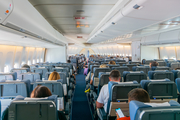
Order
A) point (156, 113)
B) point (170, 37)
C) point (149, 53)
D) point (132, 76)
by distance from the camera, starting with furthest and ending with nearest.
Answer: point (149, 53) → point (170, 37) → point (132, 76) → point (156, 113)

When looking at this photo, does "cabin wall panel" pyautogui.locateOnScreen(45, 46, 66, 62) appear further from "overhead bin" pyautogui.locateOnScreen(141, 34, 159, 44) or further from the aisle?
the aisle

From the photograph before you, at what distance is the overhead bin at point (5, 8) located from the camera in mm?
2291

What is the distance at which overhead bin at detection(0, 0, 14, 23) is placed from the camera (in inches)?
90.2

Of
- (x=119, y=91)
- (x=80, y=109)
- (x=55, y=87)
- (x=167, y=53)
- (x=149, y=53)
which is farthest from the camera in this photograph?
(x=167, y=53)

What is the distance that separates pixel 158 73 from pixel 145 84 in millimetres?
2050

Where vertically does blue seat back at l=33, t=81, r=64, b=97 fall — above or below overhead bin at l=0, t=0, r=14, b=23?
below

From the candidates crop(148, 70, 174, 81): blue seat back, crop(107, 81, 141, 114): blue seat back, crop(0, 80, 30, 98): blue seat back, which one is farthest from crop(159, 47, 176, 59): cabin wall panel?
Answer: crop(0, 80, 30, 98): blue seat back

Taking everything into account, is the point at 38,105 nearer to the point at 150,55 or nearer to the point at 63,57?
the point at 63,57

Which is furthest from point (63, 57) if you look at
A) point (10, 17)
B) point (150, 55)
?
point (10, 17)

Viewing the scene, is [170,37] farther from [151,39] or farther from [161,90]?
[161,90]

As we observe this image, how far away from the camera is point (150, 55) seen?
1511cm

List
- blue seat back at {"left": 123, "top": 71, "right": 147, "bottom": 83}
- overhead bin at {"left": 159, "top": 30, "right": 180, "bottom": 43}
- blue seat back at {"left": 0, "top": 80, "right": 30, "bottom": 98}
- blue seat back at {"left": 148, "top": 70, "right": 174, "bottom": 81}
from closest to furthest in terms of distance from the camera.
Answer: blue seat back at {"left": 0, "top": 80, "right": 30, "bottom": 98} → blue seat back at {"left": 123, "top": 71, "right": 147, "bottom": 83} → blue seat back at {"left": 148, "top": 70, "right": 174, "bottom": 81} → overhead bin at {"left": 159, "top": 30, "right": 180, "bottom": 43}

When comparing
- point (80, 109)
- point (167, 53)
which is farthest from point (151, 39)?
point (80, 109)

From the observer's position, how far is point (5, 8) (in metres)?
2.42
